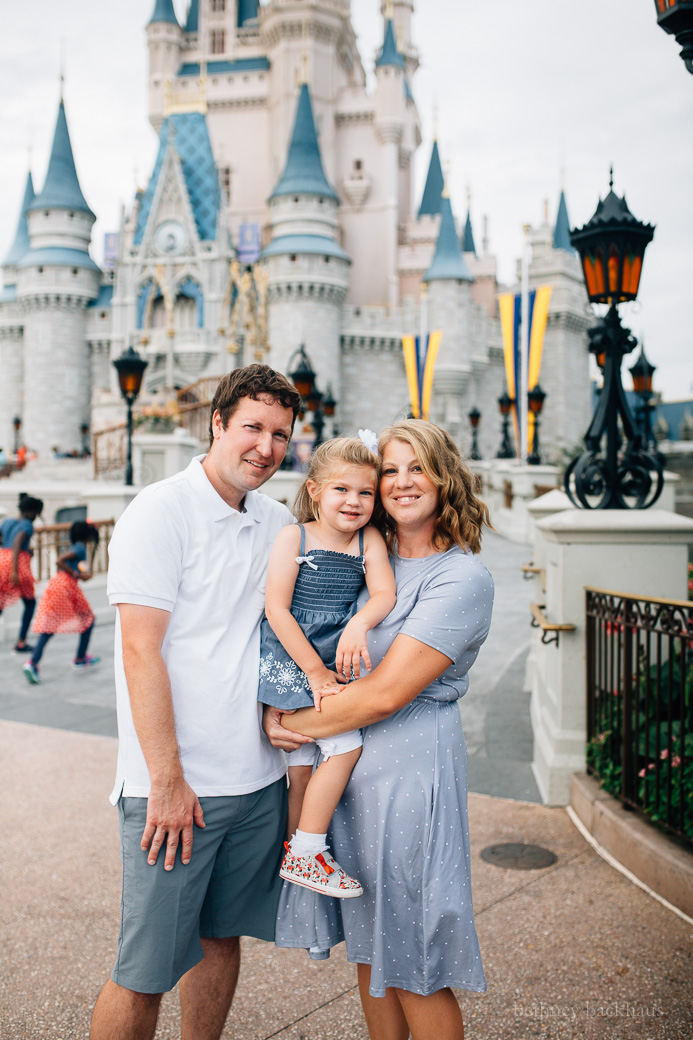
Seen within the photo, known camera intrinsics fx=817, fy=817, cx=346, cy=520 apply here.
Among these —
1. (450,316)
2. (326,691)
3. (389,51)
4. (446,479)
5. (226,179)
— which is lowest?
(326,691)

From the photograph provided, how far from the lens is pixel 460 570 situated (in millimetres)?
1932

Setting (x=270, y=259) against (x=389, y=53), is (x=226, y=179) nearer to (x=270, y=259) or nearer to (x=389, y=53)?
(x=270, y=259)

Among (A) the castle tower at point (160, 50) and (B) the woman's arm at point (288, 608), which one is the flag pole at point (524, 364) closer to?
(B) the woman's arm at point (288, 608)

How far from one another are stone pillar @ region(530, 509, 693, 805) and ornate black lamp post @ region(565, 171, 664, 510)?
23.2 inches

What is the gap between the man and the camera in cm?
183

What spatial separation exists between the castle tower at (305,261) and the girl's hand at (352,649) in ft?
111

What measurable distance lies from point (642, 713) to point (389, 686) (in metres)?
2.42

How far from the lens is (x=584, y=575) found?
424 cm

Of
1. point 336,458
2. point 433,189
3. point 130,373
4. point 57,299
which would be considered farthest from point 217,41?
point 336,458

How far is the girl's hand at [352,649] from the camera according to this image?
1.84 m

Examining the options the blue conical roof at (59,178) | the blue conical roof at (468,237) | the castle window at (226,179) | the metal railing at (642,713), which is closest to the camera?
the metal railing at (642,713)

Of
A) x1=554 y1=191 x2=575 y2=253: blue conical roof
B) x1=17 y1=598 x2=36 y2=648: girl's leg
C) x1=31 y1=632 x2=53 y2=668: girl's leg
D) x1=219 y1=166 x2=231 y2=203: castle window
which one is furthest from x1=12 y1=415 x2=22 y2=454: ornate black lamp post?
x1=31 y1=632 x2=53 y2=668: girl's leg

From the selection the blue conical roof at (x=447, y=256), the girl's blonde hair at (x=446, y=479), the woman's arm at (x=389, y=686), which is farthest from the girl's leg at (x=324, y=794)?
the blue conical roof at (x=447, y=256)

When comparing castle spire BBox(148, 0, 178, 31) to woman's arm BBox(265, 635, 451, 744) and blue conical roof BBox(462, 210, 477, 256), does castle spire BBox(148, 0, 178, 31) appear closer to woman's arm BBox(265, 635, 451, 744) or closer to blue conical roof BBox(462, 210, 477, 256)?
blue conical roof BBox(462, 210, 477, 256)
